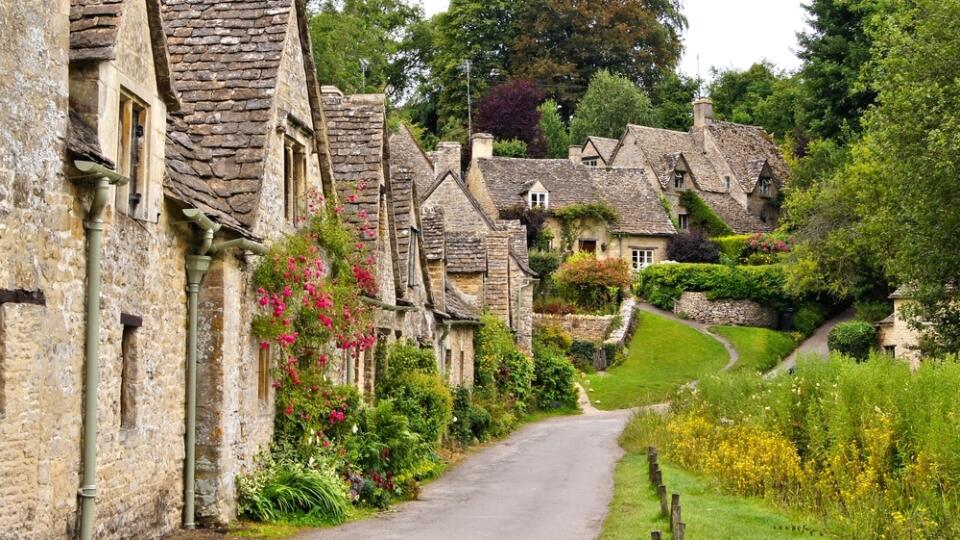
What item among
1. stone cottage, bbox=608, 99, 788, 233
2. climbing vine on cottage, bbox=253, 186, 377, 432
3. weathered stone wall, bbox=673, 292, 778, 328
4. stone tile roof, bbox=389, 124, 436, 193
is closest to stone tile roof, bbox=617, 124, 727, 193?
stone cottage, bbox=608, 99, 788, 233

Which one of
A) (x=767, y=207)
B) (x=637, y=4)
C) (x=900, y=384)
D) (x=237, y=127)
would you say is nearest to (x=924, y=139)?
(x=900, y=384)

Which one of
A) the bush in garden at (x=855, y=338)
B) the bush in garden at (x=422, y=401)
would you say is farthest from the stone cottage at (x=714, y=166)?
the bush in garden at (x=422, y=401)

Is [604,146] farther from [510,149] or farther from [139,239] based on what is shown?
[139,239]

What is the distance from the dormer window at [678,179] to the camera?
283ft

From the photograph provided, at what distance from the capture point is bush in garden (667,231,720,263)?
7738cm

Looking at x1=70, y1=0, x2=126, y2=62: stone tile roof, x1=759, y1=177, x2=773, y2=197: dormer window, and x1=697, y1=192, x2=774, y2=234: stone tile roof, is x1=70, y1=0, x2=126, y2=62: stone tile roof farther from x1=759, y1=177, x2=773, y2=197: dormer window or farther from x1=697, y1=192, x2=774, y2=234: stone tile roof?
x1=759, y1=177, x2=773, y2=197: dormer window

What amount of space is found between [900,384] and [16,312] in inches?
599

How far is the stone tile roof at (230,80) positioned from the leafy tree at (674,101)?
281 ft

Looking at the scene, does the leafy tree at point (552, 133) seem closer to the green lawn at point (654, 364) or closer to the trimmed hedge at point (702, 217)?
the trimmed hedge at point (702, 217)

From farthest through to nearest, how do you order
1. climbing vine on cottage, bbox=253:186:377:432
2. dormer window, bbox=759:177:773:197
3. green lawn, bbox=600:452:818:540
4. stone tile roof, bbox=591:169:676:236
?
dormer window, bbox=759:177:773:197 → stone tile roof, bbox=591:169:676:236 → climbing vine on cottage, bbox=253:186:377:432 → green lawn, bbox=600:452:818:540

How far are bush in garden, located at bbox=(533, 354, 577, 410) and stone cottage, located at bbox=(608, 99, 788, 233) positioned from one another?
34539 mm

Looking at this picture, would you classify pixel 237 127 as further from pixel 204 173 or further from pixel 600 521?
pixel 600 521

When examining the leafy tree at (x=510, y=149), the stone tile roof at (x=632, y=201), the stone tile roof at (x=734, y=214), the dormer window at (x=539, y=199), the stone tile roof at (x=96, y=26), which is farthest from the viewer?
the leafy tree at (x=510, y=149)

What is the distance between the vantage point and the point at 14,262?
11.2m
